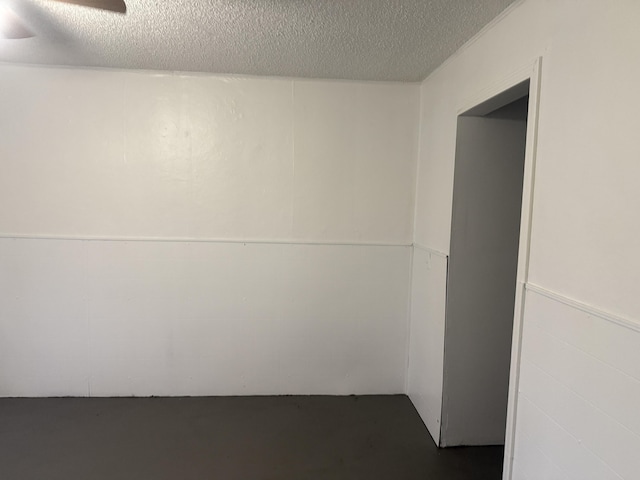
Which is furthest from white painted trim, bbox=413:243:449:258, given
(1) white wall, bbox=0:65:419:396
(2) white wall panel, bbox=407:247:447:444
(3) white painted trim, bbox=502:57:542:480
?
(3) white painted trim, bbox=502:57:542:480

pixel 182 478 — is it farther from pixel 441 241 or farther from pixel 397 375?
pixel 441 241

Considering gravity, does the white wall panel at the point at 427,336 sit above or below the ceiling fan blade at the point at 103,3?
below

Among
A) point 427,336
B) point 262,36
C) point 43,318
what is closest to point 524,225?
point 427,336

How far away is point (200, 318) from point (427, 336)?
1.67m

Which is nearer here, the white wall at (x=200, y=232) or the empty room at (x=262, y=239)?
the empty room at (x=262, y=239)

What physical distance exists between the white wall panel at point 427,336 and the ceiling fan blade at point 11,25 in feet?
8.19

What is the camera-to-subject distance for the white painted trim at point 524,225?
1.58 meters

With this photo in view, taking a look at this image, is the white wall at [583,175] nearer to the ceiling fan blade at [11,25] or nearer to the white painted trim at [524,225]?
the white painted trim at [524,225]

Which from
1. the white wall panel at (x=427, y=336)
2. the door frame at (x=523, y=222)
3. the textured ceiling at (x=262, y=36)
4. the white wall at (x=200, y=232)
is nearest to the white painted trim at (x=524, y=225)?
the door frame at (x=523, y=222)

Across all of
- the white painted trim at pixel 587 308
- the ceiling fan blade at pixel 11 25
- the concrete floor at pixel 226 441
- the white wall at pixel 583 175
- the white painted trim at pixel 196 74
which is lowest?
the concrete floor at pixel 226 441

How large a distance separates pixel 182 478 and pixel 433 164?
7.98 ft

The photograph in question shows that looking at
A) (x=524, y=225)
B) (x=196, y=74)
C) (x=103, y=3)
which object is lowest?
(x=524, y=225)

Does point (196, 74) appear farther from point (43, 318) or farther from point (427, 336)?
point (427, 336)

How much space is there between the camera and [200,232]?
289 cm
